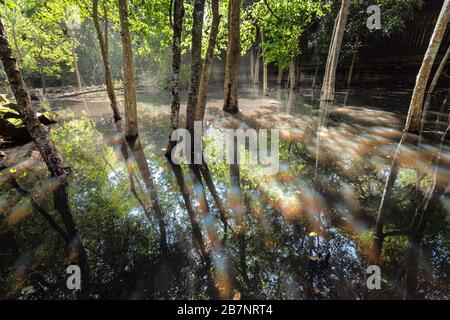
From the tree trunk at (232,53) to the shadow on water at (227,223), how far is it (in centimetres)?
598

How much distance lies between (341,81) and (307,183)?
2096 centimetres

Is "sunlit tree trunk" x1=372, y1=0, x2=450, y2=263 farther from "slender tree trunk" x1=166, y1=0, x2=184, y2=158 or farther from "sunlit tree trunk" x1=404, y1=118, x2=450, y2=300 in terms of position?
"slender tree trunk" x1=166, y1=0, x2=184, y2=158

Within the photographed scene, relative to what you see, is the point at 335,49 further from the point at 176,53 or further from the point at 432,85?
the point at 176,53

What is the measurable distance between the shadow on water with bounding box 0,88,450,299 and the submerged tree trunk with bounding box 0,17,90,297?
12 cm

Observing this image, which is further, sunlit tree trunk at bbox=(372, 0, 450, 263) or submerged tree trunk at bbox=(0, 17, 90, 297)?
sunlit tree trunk at bbox=(372, 0, 450, 263)

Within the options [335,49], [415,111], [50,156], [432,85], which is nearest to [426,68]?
[415,111]

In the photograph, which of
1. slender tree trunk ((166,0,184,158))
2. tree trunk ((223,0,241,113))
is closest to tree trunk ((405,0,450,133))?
tree trunk ((223,0,241,113))

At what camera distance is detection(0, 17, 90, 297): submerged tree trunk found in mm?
3686

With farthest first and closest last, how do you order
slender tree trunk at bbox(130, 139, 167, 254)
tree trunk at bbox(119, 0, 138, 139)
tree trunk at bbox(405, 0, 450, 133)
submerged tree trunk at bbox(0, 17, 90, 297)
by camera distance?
tree trunk at bbox(119, 0, 138, 139) → tree trunk at bbox(405, 0, 450, 133) → slender tree trunk at bbox(130, 139, 167, 254) → submerged tree trunk at bbox(0, 17, 90, 297)

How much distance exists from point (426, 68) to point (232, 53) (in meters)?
7.93

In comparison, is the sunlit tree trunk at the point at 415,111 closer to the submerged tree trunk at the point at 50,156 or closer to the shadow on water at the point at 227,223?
the shadow on water at the point at 227,223

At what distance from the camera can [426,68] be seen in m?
7.64

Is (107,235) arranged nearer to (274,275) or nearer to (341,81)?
(274,275)

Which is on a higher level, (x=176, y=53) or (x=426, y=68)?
(x=176, y=53)
